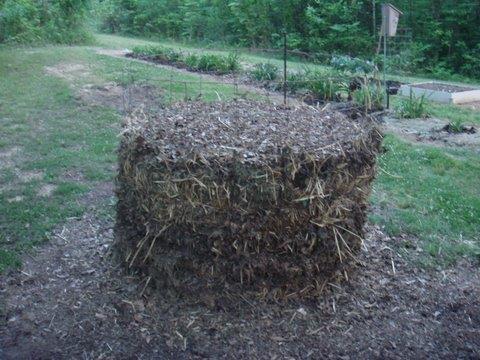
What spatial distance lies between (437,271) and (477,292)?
0.36 meters

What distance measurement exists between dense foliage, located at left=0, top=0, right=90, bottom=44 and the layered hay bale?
1142 centimetres

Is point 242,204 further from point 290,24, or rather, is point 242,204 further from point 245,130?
point 290,24

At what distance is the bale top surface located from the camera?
4.14 meters

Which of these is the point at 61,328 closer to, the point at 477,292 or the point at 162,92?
the point at 477,292

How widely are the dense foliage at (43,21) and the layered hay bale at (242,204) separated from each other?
37.5ft

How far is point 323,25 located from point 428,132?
451 inches

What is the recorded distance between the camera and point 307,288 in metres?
4.29

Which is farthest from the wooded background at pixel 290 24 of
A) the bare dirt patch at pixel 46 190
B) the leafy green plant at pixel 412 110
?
the bare dirt patch at pixel 46 190

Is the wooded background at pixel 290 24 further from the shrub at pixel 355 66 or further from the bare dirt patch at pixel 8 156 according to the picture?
the bare dirt patch at pixel 8 156

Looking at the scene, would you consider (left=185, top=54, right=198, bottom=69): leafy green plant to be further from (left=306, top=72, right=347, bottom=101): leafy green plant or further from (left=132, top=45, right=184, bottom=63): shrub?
(left=306, top=72, right=347, bottom=101): leafy green plant

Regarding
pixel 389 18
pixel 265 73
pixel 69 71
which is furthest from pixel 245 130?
pixel 69 71

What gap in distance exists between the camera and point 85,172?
688 cm

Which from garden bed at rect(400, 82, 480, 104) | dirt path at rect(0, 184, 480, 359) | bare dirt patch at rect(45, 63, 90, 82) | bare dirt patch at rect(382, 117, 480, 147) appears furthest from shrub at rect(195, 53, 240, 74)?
dirt path at rect(0, 184, 480, 359)

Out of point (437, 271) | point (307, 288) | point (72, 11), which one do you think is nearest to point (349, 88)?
point (437, 271)
